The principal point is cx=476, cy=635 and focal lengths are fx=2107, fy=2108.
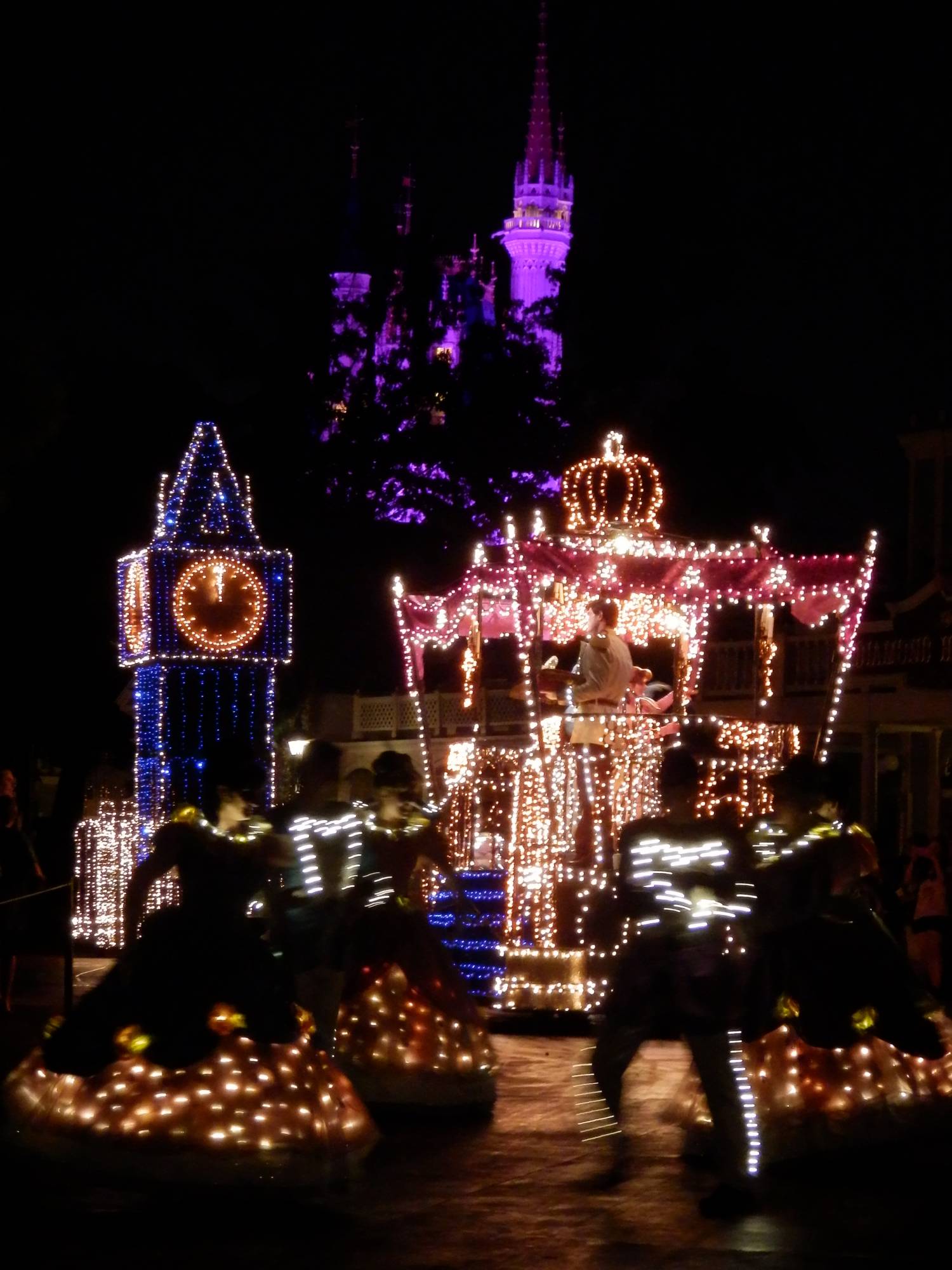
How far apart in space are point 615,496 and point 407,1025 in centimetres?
560

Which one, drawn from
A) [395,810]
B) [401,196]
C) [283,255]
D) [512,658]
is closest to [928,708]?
[512,658]

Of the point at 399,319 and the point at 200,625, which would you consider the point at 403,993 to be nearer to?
the point at 200,625

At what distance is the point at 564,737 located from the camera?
14109 mm

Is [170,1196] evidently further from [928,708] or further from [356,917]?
[928,708]

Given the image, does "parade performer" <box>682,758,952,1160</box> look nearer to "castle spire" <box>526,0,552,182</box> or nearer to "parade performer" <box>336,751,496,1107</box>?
"parade performer" <box>336,751,496,1107</box>

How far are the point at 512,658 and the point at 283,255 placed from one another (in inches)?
389

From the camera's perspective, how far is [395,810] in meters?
10.0

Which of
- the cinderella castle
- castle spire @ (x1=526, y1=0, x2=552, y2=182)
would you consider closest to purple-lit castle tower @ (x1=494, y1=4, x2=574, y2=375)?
castle spire @ (x1=526, y1=0, x2=552, y2=182)

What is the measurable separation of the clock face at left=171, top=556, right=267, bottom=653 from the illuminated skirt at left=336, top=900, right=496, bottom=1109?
8016mm

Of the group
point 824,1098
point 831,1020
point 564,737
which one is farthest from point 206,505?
point 824,1098

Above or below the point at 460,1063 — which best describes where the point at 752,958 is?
above

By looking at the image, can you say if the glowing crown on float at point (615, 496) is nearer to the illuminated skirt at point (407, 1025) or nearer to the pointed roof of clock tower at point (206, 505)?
the pointed roof of clock tower at point (206, 505)

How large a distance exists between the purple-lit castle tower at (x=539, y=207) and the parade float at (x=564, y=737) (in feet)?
250

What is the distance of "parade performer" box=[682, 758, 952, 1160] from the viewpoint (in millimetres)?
8453
